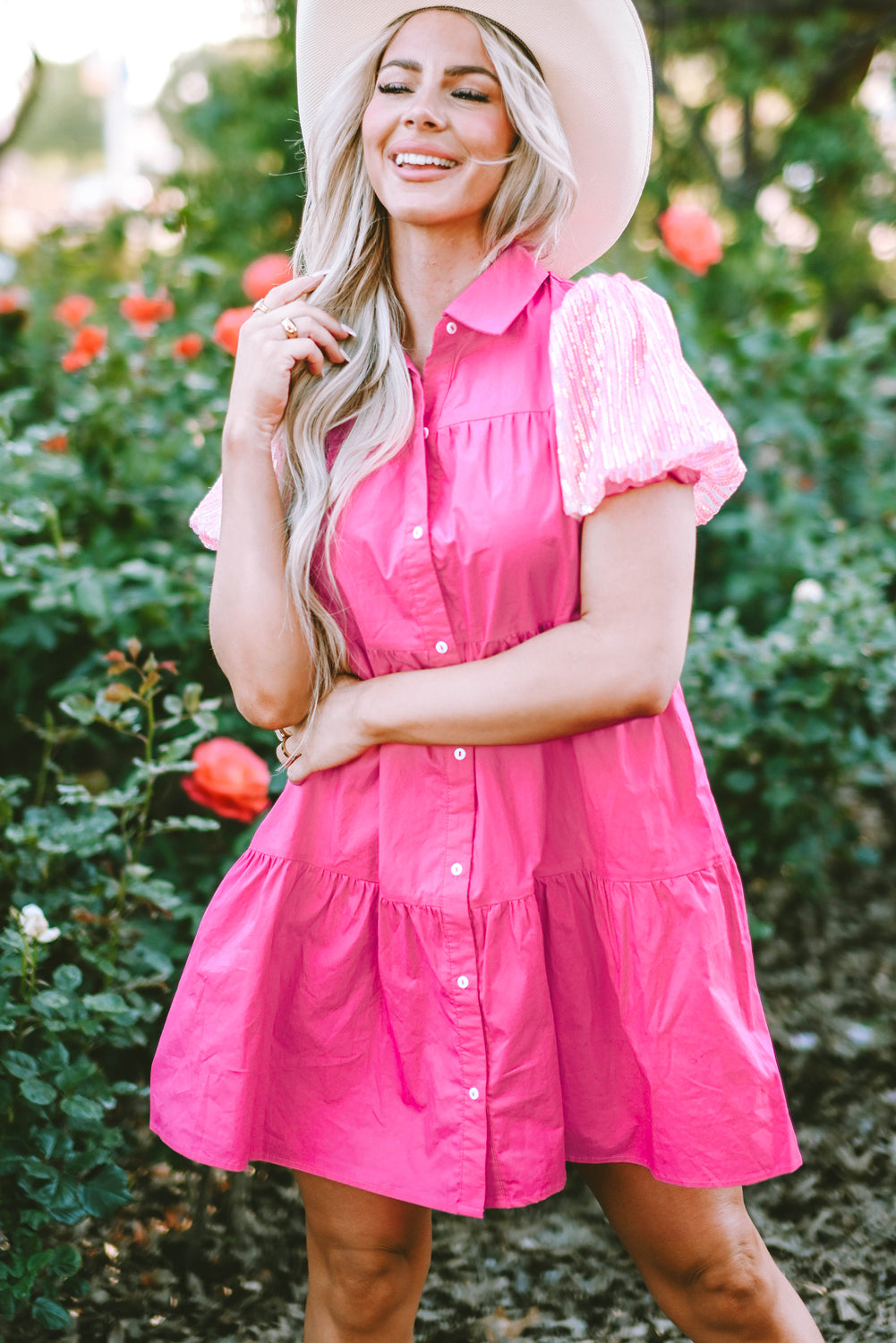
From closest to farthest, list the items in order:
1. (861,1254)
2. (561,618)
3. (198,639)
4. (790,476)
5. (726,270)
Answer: (561,618) → (861,1254) → (198,639) → (790,476) → (726,270)

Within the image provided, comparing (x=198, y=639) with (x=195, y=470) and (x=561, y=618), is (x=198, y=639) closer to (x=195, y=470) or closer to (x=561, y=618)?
(x=195, y=470)

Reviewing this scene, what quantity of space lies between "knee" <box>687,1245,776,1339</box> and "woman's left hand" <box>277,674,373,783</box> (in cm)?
79

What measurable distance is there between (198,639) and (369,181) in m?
1.22

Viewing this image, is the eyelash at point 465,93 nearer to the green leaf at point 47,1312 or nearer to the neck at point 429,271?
the neck at point 429,271

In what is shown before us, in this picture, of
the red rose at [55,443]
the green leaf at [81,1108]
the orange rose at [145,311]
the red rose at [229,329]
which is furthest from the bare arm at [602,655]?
the orange rose at [145,311]

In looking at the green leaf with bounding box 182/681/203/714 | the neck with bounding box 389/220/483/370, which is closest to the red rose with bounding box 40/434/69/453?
the green leaf with bounding box 182/681/203/714

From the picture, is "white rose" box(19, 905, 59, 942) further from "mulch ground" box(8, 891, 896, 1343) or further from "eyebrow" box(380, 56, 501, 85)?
"eyebrow" box(380, 56, 501, 85)

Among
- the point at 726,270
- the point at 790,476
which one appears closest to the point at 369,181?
the point at 790,476

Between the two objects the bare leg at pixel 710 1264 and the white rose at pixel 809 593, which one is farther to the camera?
the white rose at pixel 809 593

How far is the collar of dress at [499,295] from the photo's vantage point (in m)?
1.59

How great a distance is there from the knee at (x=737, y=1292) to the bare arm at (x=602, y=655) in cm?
70

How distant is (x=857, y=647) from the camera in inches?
117

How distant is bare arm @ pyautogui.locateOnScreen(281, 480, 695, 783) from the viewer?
58.0 inches

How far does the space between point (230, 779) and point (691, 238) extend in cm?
232
